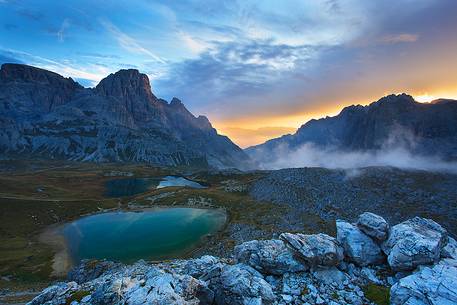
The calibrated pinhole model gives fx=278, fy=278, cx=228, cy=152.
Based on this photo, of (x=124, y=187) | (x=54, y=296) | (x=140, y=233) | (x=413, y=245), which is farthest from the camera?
(x=124, y=187)

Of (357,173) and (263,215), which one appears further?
(357,173)

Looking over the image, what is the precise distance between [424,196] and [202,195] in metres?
88.6

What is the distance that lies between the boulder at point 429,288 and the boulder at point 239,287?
878 cm

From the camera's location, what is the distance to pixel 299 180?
12450 centimetres

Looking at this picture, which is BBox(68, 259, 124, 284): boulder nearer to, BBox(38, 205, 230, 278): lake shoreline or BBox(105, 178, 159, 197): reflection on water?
BBox(38, 205, 230, 278): lake shoreline

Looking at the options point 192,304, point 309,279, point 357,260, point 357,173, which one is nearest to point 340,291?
point 309,279

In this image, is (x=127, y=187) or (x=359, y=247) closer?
(x=359, y=247)

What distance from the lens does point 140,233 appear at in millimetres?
86125

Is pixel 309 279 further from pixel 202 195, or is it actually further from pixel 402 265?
pixel 202 195

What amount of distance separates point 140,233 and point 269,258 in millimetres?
70618

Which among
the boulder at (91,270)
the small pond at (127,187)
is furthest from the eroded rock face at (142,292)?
the small pond at (127,187)

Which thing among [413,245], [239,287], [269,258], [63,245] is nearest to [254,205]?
[63,245]

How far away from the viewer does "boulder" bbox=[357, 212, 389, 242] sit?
84.9 feet

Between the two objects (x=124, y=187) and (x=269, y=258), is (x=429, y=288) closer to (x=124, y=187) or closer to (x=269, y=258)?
(x=269, y=258)
